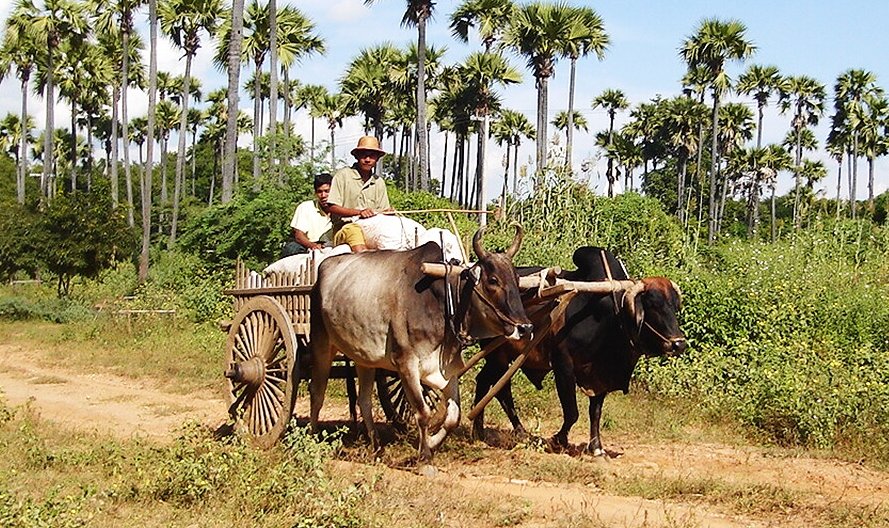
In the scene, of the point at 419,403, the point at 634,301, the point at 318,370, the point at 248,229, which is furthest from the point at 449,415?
the point at 248,229

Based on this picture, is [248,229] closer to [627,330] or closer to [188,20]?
[627,330]

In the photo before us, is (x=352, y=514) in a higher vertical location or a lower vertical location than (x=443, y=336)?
lower

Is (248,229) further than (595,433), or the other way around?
(248,229)

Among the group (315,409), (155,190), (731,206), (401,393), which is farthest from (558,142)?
(155,190)

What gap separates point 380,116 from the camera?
140 feet

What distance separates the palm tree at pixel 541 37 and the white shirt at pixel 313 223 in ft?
73.8

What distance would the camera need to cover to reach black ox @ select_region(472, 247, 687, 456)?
313 inches

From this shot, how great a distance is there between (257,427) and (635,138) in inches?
2083

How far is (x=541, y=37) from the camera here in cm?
3183

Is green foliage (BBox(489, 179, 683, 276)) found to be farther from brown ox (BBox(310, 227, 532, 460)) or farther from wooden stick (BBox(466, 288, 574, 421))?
brown ox (BBox(310, 227, 532, 460))

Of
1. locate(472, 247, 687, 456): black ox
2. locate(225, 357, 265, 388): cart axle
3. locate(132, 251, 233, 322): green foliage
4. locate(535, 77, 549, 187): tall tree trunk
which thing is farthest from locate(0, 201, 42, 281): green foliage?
locate(472, 247, 687, 456): black ox

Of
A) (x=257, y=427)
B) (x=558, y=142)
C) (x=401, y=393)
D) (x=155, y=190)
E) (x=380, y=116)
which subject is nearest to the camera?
(x=257, y=427)

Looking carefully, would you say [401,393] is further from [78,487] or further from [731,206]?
[731,206]

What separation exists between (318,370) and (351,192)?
1.58m
